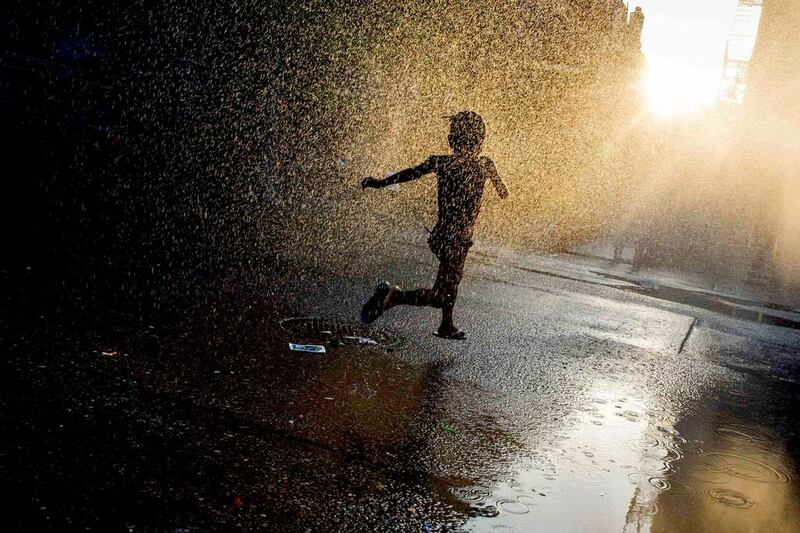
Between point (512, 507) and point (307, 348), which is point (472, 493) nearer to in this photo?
point (512, 507)

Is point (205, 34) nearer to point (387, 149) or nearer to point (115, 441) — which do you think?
point (387, 149)

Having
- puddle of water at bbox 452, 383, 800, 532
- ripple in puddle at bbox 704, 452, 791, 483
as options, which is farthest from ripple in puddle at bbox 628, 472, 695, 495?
ripple in puddle at bbox 704, 452, 791, 483

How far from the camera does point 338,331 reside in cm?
578

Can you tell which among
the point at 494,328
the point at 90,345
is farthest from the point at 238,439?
the point at 494,328

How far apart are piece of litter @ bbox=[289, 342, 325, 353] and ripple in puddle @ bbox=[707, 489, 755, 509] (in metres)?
2.81

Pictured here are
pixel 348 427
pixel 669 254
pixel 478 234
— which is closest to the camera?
pixel 348 427

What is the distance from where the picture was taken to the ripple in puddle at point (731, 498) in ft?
11.5

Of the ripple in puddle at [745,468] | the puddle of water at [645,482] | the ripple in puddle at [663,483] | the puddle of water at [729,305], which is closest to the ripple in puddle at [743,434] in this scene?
the puddle of water at [645,482]

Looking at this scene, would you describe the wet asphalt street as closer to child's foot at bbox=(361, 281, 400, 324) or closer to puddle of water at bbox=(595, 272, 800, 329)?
child's foot at bbox=(361, 281, 400, 324)

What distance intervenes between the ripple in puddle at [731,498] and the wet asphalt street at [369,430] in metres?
0.02

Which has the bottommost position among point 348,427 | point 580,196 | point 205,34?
point 348,427

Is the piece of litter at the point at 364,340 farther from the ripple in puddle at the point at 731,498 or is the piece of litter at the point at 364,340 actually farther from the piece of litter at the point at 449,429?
the ripple in puddle at the point at 731,498

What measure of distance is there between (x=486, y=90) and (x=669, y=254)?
9.36 metres

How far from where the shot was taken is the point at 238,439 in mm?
3303
